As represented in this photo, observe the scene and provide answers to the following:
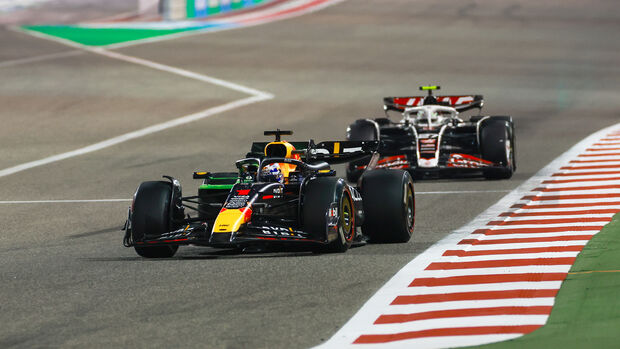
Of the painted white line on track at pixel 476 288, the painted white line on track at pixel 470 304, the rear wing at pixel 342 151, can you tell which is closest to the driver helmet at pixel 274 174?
the rear wing at pixel 342 151

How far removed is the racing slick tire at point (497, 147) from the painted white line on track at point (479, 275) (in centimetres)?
278

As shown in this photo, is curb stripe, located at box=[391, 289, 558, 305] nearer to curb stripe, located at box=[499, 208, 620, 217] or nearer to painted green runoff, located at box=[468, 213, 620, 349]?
painted green runoff, located at box=[468, 213, 620, 349]

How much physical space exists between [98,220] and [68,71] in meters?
26.0

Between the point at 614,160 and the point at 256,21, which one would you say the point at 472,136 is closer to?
the point at 614,160

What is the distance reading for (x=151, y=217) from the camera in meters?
13.3

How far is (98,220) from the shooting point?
1767 centimetres

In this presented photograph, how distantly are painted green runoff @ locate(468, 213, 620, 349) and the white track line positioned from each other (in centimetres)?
1619

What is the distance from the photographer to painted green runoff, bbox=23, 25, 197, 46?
164ft

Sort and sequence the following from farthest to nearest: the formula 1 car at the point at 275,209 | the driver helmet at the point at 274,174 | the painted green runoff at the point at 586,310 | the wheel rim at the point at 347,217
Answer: the driver helmet at the point at 274,174, the wheel rim at the point at 347,217, the formula 1 car at the point at 275,209, the painted green runoff at the point at 586,310

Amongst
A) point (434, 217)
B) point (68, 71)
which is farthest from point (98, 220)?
point (68, 71)

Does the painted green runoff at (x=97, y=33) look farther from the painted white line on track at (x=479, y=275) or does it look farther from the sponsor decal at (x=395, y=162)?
the painted white line on track at (x=479, y=275)

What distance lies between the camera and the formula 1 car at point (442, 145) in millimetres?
21828

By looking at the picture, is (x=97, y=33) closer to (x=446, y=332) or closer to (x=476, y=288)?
(x=476, y=288)

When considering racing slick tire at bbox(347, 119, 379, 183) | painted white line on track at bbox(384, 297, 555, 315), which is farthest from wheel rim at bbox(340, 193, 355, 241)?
racing slick tire at bbox(347, 119, 379, 183)
